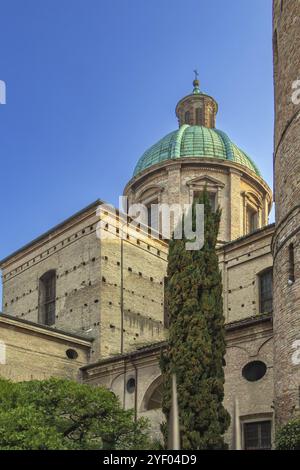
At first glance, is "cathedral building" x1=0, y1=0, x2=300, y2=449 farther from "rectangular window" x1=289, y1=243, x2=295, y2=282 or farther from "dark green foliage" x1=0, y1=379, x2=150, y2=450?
"dark green foliage" x1=0, y1=379, x2=150, y2=450

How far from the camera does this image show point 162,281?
86.4ft

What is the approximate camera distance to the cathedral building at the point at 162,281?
14.9 m

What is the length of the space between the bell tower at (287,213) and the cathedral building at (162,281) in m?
0.03

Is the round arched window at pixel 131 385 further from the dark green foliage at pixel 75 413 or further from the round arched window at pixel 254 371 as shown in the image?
the dark green foliage at pixel 75 413

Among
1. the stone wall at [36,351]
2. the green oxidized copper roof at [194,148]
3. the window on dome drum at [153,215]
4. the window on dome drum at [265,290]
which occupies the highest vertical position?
the green oxidized copper roof at [194,148]

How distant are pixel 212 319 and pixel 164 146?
16.2 meters

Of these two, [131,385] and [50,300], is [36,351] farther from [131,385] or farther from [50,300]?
[50,300]

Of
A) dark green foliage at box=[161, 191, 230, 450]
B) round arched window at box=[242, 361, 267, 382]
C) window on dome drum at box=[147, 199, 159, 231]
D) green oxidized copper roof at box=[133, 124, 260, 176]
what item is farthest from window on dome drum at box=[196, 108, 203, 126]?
round arched window at box=[242, 361, 267, 382]

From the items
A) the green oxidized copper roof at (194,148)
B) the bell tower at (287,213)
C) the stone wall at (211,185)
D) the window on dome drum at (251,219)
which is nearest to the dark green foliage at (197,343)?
the bell tower at (287,213)

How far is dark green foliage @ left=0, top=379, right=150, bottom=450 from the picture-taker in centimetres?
1437
